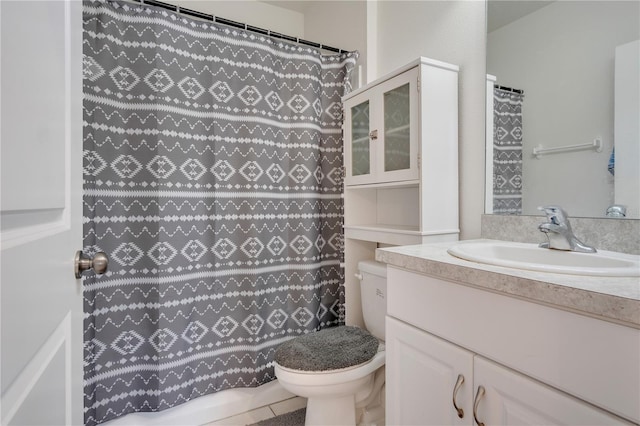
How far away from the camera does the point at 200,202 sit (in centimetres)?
159

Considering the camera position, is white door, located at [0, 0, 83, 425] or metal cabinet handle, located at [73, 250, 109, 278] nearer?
white door, located at [0, 0, 83, 425]

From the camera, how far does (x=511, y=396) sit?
2.43 feet

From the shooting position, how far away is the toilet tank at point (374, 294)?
1.60m

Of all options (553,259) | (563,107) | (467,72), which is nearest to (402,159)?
(467,72)

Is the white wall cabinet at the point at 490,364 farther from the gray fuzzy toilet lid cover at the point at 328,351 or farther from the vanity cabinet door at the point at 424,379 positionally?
the gray fuzzy toilet lid cover at the point at 328,351

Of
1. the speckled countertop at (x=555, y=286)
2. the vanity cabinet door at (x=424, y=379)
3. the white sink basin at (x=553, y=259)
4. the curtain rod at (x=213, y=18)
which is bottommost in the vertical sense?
the vanity cabinet door at (x=424, y=379)

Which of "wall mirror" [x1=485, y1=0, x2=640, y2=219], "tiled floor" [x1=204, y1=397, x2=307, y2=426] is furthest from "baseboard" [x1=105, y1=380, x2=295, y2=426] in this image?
"wall mirror" [x1=485, y1=0, x2=640, y2=219]

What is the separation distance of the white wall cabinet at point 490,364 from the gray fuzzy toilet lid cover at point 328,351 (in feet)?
1.01

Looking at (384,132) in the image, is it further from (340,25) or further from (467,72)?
(340,25)

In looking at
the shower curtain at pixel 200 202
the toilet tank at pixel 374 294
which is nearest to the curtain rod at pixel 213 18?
the shower curtain at pixel 200 202

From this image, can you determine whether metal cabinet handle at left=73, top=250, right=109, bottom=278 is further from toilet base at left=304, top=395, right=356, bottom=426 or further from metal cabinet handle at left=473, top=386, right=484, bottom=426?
toilet base at left=304, top=395, right=356, bottom=426

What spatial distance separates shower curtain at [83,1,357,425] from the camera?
1.41m

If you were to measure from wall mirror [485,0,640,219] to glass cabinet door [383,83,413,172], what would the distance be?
0.32 meters

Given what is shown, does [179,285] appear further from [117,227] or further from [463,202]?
[463,202]
